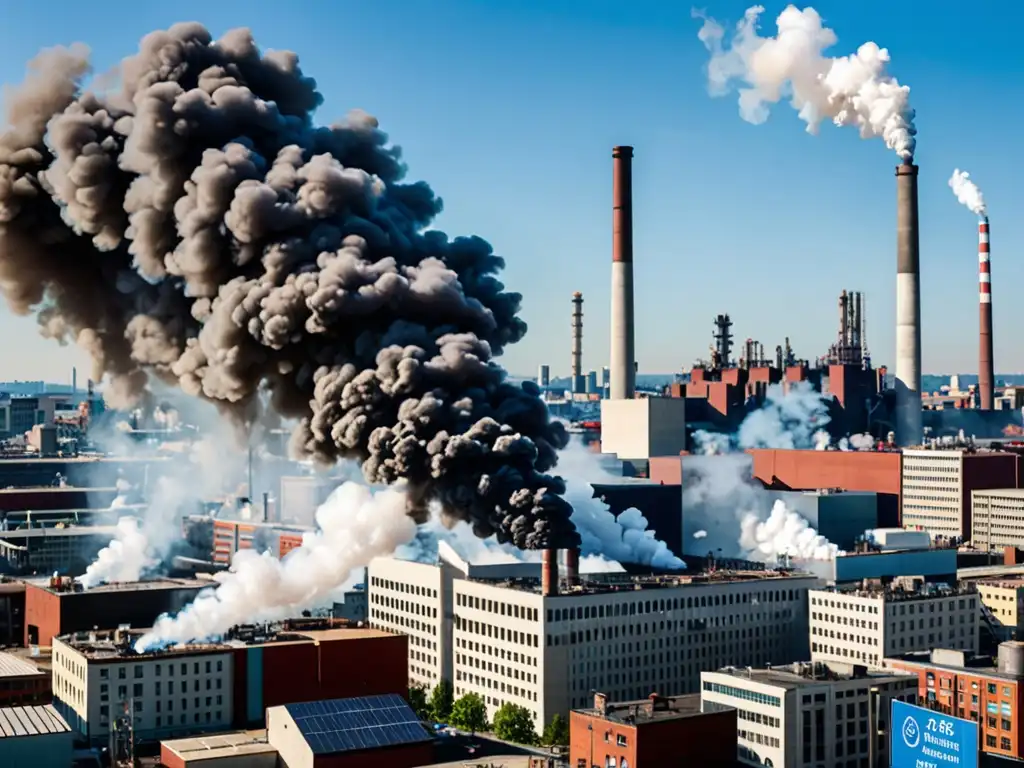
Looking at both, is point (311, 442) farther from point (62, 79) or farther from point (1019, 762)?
point (1019, 762)

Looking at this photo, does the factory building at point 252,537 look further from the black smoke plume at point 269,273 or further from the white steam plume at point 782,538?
the black smoke plume at point 269,273

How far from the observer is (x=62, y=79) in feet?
106

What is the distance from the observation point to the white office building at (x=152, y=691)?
4166 centimetres

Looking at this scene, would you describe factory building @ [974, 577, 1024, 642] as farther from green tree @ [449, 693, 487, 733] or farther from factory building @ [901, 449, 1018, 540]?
factory building @ [901, 449, 1018, 540]

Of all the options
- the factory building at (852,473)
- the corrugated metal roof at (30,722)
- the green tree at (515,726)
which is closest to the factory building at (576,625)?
the green tree at (515,726)

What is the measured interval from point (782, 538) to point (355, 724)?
34224 mm

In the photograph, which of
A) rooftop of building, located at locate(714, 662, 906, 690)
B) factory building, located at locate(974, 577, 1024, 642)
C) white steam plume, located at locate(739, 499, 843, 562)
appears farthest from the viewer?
white steam plume, located at locate(739, 499, 843, 562)

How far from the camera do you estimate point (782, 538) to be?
68.4 metres

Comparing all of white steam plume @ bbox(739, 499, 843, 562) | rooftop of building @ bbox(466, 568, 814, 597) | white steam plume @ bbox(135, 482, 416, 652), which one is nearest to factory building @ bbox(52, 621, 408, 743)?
white steam plume @ bbox(135, 482, 416, 652)

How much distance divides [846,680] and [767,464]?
44.4m

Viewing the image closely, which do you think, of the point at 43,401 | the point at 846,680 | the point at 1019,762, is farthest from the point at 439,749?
the point at 43,401

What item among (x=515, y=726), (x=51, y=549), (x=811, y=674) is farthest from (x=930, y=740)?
(x=51, y=549)

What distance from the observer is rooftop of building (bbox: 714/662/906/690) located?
39.7 m

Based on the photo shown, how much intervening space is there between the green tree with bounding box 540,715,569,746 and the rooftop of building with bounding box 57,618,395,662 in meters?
4.94
